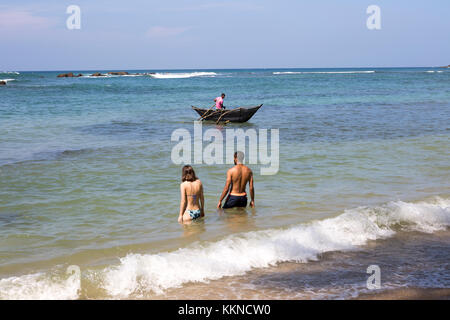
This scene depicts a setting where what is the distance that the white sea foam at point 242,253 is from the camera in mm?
5562

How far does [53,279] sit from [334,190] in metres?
6.04

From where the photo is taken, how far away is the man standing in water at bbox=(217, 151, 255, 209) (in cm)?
827

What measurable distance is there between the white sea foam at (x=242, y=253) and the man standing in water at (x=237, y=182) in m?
1.17

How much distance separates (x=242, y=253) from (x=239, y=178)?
2040 mm

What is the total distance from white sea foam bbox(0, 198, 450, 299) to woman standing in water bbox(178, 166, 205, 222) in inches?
38.7

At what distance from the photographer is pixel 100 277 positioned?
18.9 feet

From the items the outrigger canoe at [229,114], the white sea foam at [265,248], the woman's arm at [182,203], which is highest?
the outrigger canoe at [229,114]

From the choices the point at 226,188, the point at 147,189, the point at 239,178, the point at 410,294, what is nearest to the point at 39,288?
the point at 226,188

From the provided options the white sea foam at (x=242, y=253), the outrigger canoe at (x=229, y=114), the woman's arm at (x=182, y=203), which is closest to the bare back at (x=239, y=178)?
the woman's arm at (x=182, y=203)

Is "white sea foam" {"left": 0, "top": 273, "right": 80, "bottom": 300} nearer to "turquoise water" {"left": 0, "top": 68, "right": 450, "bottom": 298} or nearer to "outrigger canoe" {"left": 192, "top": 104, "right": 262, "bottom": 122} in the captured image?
"turquoise water" {"left": 0, "top": 68, "right": 450, "bottom": 298}

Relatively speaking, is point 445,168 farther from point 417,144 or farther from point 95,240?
point 95,240

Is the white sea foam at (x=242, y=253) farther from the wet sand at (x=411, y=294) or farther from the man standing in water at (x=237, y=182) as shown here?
the wet sand at (x=411, y=294)

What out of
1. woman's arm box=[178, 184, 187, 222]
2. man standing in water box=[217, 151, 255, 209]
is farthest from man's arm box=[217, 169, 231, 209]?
woman's arm box=[178, 184, 187, 222]

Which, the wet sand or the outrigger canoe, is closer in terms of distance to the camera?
the wet sand
